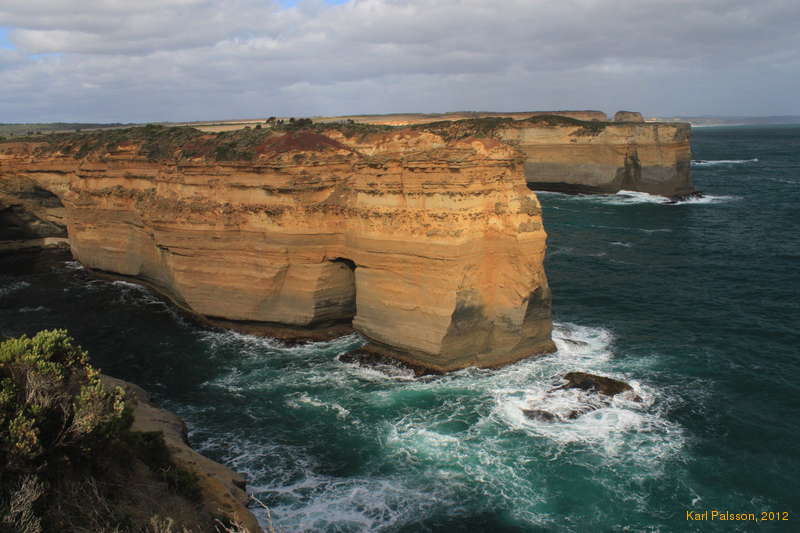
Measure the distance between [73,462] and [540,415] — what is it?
1452 cm

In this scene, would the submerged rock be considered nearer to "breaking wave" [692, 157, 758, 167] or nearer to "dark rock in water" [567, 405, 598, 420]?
"dark rock in water" [567, 405, 598, 420]

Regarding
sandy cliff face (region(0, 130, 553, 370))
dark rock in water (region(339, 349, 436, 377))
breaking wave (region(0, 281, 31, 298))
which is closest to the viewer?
sandy cliff face (region(0, 130, 553, 370))

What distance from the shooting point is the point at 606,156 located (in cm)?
7519

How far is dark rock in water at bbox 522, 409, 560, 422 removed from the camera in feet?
67.6

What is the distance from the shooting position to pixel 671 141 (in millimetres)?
71500

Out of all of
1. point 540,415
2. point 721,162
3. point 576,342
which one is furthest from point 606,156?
point 540,415

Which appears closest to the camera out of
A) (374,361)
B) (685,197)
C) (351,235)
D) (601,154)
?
(374,361)

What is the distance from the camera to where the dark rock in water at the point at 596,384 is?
72.9 feet

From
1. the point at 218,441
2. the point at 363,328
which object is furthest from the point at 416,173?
the point at 218,441

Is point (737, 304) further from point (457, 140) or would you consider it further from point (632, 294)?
point (457, 140)

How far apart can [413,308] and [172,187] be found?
15.7 metres

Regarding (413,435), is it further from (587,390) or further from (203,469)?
(587,390)

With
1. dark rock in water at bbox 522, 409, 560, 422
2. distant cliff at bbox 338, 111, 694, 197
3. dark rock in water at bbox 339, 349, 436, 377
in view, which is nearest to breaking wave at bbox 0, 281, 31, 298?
dark rock in water at bbox 339, 349, 436, 377

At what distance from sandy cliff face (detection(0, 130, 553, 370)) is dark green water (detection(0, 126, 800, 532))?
175cm
